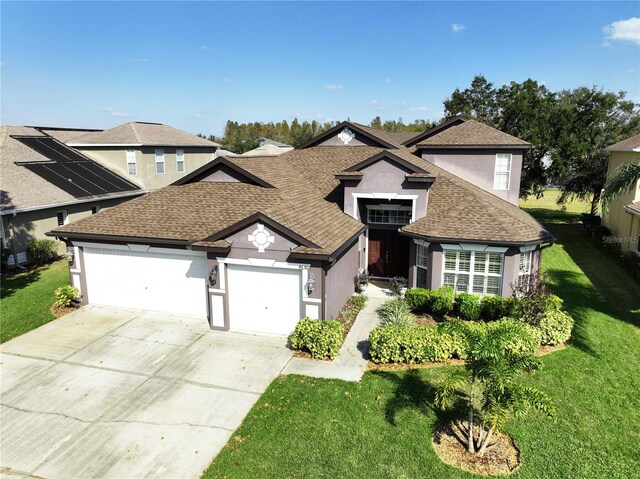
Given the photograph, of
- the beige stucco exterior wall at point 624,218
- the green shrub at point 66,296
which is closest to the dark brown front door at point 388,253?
the green shrub at point 66,296

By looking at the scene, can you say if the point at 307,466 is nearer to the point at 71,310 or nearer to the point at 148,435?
the point at 148,435

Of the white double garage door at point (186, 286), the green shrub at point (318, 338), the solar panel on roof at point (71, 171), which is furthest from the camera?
the solar panel on roof at point (71, 171)

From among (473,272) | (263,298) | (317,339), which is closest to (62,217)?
(263,298)

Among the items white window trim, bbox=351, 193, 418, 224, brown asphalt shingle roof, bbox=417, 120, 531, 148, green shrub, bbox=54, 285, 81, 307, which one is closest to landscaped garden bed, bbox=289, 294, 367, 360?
white window trim, bbox=351, 193, 418, 224

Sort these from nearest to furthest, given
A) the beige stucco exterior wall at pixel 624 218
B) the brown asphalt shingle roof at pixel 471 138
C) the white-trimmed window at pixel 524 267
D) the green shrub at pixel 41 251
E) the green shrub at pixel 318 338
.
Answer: the green shrub at pixel 318 338, the white-trimmed window at pixel 524 267, the brown asphalt shingle roof at pixel 471 138, the green shrub at pixel 41 251, the beige stucco exterior wall at pixel 624 218

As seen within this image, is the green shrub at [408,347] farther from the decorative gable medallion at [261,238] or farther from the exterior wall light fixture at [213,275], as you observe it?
the exterior wall light fixture at [213,275]

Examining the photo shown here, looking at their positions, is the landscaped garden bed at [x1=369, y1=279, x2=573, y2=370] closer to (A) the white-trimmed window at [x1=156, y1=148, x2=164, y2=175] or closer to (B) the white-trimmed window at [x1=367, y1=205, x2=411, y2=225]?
(B) the white-trimmed window at [x1=367, y1=205, x2=411, y2=225]
